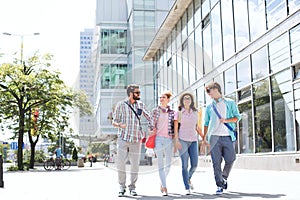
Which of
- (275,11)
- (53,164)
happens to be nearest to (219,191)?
(275,11)

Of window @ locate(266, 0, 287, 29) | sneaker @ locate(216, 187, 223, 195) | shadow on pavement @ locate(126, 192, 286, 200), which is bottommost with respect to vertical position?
shadow on pavement @ locate(126, 192, 286, 200)

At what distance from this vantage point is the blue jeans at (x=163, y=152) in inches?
312

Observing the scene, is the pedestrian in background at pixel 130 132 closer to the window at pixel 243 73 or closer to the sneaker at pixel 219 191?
the sneaker at pixel 219 191

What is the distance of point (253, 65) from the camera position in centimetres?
1903

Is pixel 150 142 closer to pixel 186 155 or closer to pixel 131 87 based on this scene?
pixel 186 155

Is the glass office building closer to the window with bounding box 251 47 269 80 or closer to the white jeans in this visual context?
the window with bounding box 251 47 269 80

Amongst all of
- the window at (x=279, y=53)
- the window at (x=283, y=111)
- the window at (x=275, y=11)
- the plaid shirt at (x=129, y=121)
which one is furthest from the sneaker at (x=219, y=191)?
the window at (x=275, y=11)

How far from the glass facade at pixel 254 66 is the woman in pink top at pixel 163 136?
3.08 metres

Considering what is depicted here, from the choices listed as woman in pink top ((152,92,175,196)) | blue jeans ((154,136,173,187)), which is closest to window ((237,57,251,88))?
woman in pink top ((152,92,175,196))

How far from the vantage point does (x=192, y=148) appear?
320 inches

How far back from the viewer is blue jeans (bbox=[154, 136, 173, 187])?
7930mm

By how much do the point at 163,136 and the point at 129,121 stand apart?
1.94 ft

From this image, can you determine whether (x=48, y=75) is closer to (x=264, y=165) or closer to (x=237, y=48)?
(x=237, y=48)

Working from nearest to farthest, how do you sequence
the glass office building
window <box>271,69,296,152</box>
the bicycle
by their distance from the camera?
the glass office building → window <box>271,69,296,152</box> → the bicycle
